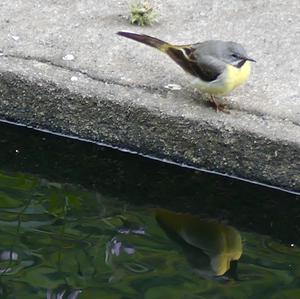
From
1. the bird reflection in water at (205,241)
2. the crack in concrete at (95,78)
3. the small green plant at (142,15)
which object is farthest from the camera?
the small green plant at (142,15)

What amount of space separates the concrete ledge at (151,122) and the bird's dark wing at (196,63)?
0.53 feet

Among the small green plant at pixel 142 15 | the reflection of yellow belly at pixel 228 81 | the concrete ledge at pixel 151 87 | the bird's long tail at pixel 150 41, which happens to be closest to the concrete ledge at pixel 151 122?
the concrete ledge at pixel 151 87

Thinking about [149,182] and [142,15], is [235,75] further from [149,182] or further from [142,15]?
[142,15]

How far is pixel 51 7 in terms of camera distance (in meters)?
6.36

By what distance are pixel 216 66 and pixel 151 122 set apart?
41 cm

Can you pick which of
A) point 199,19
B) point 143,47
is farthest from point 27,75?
point 199,19

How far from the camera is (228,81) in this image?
18.0 ft

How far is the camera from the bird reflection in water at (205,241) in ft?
17.0

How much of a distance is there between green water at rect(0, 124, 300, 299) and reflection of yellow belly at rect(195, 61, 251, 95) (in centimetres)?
42

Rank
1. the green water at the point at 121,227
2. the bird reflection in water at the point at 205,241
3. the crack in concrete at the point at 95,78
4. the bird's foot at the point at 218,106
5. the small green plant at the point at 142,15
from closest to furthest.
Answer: the green water at the point at 121,227 → the bird reflection in water at the point at 205,241 → the bird's foot at the point at 218,106 → the crack in concrete at the point at 95,78 → the small green plant at the point at 142,15

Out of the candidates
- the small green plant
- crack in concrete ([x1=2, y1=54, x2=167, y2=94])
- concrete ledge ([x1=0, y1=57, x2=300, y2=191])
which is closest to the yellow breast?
concrete ledge ([x1=0, y1=57, x2=300, y2=191])

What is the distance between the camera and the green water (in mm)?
5035

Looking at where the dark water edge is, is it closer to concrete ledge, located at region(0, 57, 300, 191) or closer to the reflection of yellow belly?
concrete ledge, located at region(0, 57, 300, 191)

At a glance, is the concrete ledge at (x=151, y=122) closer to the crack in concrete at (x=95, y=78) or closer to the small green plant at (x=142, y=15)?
the crack in concrete at (x=95, y=78)
